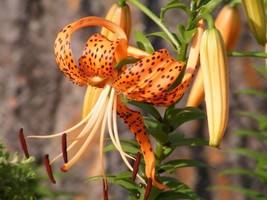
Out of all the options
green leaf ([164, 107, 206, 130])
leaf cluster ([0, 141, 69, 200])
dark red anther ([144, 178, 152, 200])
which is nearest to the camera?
dark red anther ([144, 178, 152, 200])

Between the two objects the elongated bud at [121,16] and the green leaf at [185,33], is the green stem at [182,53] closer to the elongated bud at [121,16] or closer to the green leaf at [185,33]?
the green leaf at [185,33]

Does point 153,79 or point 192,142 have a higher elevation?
point 153,79

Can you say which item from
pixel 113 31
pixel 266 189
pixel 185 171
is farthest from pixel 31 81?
pixel 113 31

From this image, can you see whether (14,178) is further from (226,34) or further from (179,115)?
(226,34)

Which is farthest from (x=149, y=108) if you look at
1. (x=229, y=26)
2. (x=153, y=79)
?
(x=229, y=26)

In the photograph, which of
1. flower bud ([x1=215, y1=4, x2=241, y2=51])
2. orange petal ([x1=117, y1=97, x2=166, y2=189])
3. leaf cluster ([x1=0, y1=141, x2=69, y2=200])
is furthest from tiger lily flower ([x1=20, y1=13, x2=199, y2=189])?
flower bud ([x1=215, y1=4, x2=241, y2=51])

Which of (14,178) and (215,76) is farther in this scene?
(14,178)

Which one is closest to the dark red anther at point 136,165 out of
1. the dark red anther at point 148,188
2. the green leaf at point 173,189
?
the dark red anther at point 148,188

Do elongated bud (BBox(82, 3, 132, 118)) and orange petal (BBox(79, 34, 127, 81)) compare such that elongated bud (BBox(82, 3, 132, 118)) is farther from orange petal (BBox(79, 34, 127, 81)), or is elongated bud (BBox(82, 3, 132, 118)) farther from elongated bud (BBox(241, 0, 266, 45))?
elongated bud (BBox(241, 0, 266, 45))
